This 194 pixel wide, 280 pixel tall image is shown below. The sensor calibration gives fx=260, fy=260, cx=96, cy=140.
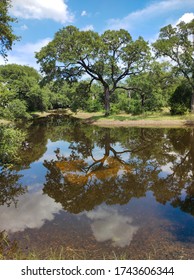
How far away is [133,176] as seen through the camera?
40.2 feet

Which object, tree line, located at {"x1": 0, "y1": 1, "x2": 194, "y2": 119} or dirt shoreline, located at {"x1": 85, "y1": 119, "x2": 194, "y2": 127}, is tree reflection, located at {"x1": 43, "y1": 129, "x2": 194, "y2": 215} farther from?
tree line, located at {"x1": 0, "y1": 1, "x2": 194, "y2": 119}

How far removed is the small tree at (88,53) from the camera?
36.9 meters

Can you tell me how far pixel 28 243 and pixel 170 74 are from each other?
37477 mm

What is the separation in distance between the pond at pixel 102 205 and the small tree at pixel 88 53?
2428 cm

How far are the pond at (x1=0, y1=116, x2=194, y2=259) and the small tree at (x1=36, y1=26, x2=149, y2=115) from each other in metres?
24.3

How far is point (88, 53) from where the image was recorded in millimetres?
36688

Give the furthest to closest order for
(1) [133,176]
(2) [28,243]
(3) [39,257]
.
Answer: (1) [133,176] < (2) [28,243] < (3) [39,257]

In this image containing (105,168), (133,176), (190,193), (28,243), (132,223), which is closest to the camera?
(28,243)

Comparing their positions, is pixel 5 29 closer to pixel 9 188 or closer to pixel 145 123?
pixel 9 188

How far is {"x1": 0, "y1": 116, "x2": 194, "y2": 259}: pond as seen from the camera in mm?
6477

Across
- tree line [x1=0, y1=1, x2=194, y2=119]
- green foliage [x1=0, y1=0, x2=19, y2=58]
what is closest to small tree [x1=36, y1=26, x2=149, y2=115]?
tree line [x1=0, y1=1, x2=194, y2=119]

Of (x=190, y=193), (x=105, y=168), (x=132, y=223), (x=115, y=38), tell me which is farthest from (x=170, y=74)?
(x=132, y=223)

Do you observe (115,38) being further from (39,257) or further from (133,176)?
(39,257)
